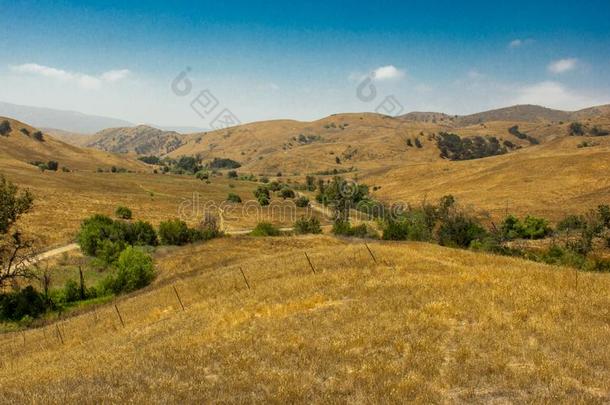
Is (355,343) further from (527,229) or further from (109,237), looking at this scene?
(527,229)

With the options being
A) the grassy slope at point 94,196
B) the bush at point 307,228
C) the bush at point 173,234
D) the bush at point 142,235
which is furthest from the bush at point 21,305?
the bush at point 307,228

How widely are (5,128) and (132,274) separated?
174052mm

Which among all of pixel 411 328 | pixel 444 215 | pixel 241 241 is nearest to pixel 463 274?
pixel 411 328

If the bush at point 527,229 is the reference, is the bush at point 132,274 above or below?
below

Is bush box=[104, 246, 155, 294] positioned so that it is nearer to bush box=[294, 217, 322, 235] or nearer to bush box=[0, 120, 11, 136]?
bush box=[294, 217, 322, 235]

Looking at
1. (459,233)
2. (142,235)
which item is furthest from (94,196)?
(459,233)

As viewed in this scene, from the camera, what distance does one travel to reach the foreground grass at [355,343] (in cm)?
1066

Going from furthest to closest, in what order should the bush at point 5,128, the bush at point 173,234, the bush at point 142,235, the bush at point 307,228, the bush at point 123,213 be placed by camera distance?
the bush at point 5,128
the bush at point 123,213
the bush at point 307,228
the bush at point 173,234
the bush at point 142,235

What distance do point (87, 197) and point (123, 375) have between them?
94.6 metres

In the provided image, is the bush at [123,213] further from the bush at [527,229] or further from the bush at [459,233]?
the bush at [527,229]

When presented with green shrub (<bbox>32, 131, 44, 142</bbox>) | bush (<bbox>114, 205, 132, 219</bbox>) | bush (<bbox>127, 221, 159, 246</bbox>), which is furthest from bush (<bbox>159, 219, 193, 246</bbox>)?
green shrub (<bbox>32, 131, 44, 142</bbox>)

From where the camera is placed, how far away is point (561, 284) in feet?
60.2

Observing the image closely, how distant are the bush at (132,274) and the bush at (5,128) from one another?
16664cm

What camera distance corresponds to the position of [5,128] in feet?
576
